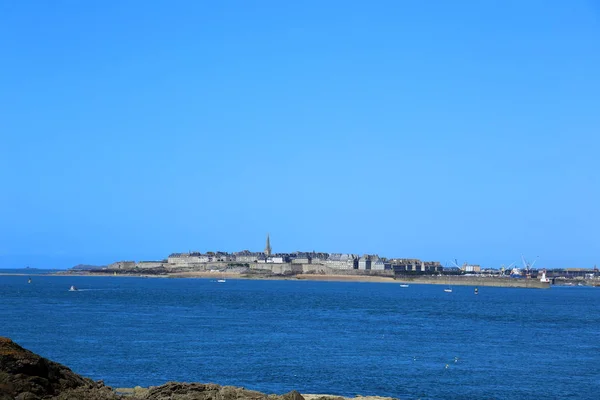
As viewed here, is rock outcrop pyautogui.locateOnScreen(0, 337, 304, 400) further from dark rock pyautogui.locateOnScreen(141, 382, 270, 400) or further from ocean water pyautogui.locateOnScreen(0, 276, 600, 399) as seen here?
ocean water pyautogui.locateOnScreen(0, 276, 600, 399)

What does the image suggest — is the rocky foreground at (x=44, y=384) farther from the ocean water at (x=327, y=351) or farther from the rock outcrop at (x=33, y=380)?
the ocean water at (x=327, y=351)

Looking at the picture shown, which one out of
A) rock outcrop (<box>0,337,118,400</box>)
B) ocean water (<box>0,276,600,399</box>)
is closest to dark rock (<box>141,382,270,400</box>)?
rock outcrop (<box>0,337,118,400</box>)

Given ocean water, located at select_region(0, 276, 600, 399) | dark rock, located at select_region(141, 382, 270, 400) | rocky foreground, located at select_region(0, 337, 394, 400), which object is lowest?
ocean water, located at select_region(0, 276, 600, 399)

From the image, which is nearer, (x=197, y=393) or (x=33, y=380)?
(x=33, y=380)

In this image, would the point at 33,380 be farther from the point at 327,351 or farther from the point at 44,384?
the point at 327,351

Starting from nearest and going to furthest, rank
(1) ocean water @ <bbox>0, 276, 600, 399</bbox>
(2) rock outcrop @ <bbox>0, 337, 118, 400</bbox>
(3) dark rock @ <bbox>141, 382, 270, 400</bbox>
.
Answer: (2) rock outcrop @ <bbox>0, 337, 118, 400</bbox> < (3) dark rock @ <bbox>141, 382, 270, 400</bbox> < (1) ocean water @ <bbox>0, 276, 600, 399</bbox>

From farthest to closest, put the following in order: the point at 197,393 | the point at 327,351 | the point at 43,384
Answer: the point at 327,351 → the point at 197,393 → the point at 43,384

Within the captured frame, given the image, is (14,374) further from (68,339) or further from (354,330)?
(354,330)

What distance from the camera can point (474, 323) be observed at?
211ft

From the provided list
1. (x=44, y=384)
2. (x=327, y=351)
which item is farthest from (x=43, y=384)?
(x=327, y=351)

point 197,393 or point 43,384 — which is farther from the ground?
point 43,384

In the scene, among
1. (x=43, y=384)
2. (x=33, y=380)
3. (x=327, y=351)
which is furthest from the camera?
(x=327, y=351)

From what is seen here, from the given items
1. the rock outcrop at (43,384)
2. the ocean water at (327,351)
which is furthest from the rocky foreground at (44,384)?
the ocean water at (327,351)

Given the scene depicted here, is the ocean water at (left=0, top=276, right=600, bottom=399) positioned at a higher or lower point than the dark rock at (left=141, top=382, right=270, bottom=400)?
lower
